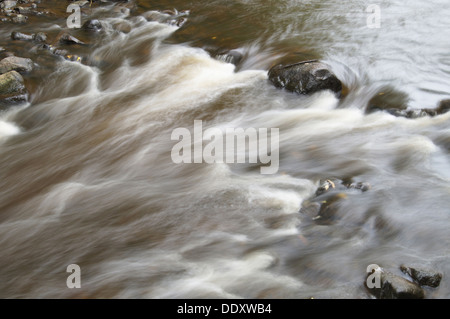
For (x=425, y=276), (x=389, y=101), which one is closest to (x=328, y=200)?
(x=425, y=276)

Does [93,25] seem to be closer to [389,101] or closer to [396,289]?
[389,101]

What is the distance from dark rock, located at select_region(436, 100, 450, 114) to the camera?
19.0 feet

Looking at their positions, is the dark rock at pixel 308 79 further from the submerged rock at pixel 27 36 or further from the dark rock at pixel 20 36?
the dark rock at pixel 20 36

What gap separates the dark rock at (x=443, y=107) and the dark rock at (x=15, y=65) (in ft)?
22.0

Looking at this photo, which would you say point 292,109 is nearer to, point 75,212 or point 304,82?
point 304,82

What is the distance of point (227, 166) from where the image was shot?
→ 5.39m

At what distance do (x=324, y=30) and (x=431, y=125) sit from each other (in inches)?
131

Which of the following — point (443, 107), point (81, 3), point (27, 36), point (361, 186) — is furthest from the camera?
point (81, 3)

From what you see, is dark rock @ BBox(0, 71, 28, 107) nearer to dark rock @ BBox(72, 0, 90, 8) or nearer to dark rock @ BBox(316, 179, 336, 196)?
dark rock @ BBox(72, 0, 90, 8)

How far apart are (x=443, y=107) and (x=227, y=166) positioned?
9.14 feet

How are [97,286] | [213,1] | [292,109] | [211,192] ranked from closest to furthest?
[97,286]
[211,192]
[292,109]
[213,1]

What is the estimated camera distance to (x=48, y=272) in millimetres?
4180
